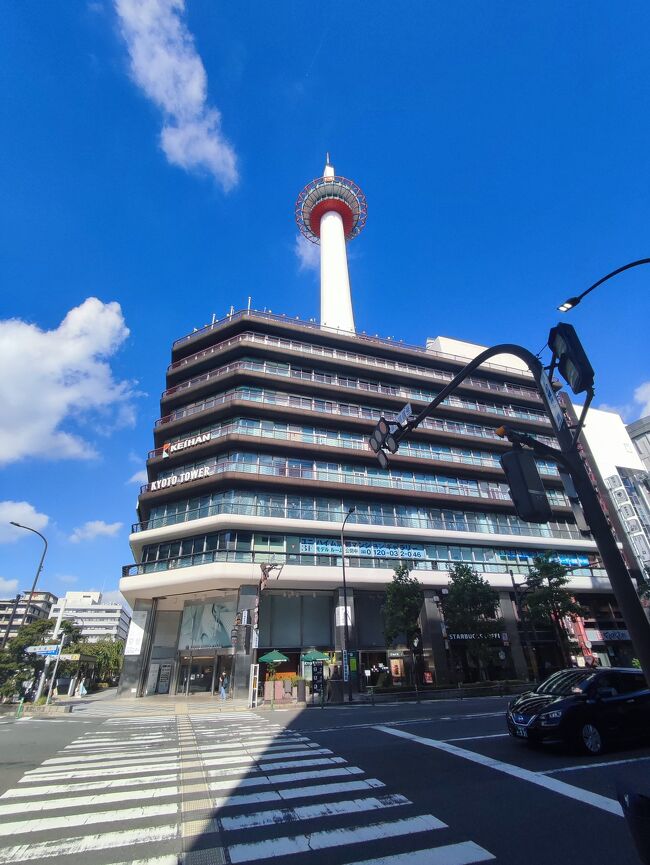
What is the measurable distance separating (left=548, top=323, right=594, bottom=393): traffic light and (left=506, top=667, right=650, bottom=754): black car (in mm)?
6785

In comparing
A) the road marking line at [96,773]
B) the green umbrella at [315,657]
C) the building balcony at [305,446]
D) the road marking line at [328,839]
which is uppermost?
the building balcony at [305,446]

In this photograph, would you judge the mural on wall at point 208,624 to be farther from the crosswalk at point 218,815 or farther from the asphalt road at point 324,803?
the crosswalk at point 218,815

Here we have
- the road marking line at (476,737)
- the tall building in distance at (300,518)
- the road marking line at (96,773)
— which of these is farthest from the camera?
the tall building in distance at (300,518)

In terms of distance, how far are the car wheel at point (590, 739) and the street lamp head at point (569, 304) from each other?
758 centimetres

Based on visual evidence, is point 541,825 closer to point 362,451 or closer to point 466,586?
point 466,586

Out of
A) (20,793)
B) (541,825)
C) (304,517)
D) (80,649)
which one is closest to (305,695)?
(304,517)

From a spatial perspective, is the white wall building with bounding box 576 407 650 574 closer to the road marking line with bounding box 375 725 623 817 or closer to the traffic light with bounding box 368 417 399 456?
the road marking line with bounding box 375 725 623 817

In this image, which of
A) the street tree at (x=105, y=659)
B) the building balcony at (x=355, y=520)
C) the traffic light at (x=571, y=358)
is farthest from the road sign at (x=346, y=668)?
the street tree at (x=105, y=659)

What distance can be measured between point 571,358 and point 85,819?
26.9 feet

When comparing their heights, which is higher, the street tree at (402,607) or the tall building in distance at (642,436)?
the tall building in distance at (642,436)

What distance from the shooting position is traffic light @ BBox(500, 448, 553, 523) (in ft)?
15.7

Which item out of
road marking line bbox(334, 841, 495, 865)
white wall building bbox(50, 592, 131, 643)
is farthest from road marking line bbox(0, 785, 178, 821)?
white wall building bbox(50, 592, 131, 643)

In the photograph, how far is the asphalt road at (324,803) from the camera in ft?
14.9

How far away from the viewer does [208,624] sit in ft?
107
